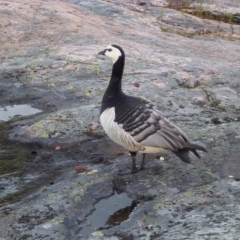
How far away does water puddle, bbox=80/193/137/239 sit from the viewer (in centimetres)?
526

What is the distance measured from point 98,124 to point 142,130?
1.70m

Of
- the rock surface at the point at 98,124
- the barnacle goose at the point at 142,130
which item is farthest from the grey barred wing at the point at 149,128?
the rock surface at the point at 98,124

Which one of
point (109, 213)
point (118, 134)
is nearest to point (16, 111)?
point (118, 134)

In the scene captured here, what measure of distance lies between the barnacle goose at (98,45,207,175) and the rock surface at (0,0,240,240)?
335 millimetres

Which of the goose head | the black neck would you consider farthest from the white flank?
the goose head

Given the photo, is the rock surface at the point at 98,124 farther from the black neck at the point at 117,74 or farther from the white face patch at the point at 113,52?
the white face patch at the point at 113,52

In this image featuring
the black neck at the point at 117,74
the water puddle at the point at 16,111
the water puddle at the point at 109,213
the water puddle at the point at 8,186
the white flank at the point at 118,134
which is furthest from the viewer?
the water puddle at the point at 16,111

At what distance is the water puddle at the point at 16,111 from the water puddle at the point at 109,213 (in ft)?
9.44

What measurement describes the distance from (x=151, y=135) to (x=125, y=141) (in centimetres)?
33

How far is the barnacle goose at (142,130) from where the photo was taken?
6.01 m

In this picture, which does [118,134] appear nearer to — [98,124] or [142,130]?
[142,130]

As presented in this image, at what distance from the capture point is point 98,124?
305 inches

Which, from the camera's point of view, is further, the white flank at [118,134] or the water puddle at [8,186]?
the white flank at [118,134]

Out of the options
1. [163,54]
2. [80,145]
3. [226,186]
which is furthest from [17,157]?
[163,54]
